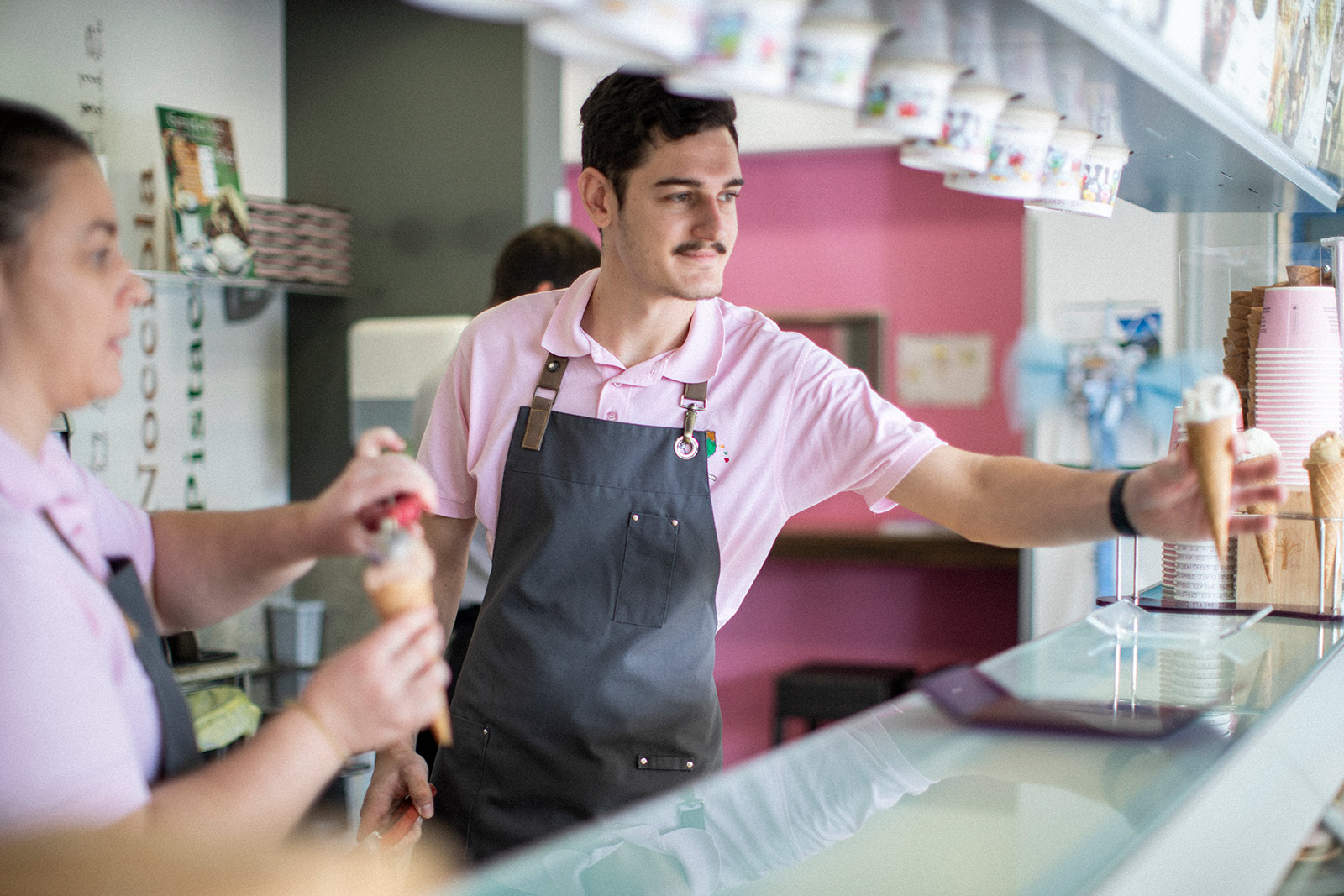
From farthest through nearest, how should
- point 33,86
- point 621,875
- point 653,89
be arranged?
point 33,86
point 653,89
point 621,875

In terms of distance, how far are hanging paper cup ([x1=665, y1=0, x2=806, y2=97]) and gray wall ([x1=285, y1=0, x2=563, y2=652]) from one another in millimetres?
3397

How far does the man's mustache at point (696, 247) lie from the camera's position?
1.86 m

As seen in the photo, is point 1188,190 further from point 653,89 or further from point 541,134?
point 541,134

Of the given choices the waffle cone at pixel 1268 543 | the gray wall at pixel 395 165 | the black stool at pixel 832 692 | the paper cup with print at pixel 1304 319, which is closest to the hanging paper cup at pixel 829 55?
the waffle cone at pixel 1268 543

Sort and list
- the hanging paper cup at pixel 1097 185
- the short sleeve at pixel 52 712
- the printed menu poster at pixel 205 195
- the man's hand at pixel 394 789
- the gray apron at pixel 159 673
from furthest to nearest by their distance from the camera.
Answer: the printed menu poster at pixel 205 195
the man's hand at pixel 394 789
the hanging paper cup at pixel 1097 185
the gray apron at pixel 159 673
the short sleeve at pixel 52 712

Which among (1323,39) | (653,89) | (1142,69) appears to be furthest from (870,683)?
(1142,69)

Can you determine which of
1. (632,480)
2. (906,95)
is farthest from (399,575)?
(632,480)

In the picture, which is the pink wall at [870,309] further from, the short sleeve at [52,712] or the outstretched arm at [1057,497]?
the short sleeve at [52,712]

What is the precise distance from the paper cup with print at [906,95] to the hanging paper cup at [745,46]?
0.50 feet

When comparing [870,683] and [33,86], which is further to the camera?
[870,683]

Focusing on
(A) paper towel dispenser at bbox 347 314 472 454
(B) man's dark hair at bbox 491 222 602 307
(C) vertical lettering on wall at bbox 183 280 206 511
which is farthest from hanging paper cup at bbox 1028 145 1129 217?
(C) vertical lettering on wall at bbox 183 280 206 511

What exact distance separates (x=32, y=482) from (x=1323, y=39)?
2.18m

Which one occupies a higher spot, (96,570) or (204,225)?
(204,225)

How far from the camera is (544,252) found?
3061 mm
